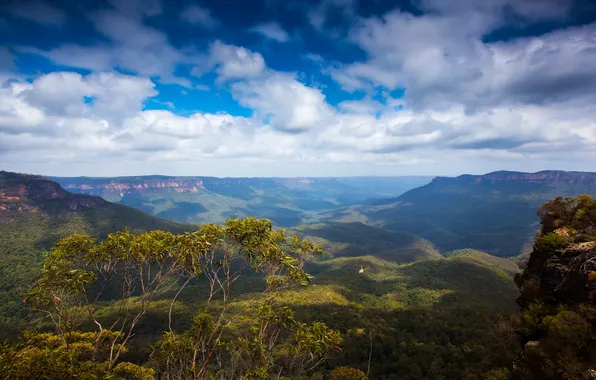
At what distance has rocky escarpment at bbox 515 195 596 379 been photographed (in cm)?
1723

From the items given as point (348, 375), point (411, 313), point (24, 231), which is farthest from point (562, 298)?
point (24, 231)

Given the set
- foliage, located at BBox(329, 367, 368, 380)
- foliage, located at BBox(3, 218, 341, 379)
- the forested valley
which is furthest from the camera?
foliage, located at BBox(329, 367, 368, 380)

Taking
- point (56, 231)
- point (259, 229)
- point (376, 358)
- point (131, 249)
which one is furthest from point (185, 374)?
point (56, 231)

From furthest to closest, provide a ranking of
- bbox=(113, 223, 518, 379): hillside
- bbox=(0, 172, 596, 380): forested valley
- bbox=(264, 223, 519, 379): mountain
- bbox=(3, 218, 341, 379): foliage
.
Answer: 1. bbox=(113, 223, 518, 379): hillside
2. bbox=(264, 223, 519, 379): mountain
3. bbox=(0, 172, 596, 380): forested valley
4. bbox=(3, 218, 341, 379): foliage

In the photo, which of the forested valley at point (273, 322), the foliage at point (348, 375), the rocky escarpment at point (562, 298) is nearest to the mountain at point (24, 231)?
the forested valley at point (273, 322)

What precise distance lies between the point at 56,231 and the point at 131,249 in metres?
205

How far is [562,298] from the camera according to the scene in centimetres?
2227

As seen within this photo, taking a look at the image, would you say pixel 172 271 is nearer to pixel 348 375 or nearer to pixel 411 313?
pixel 348 375

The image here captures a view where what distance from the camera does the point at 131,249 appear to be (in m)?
15.2

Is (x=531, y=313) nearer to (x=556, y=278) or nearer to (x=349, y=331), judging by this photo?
(x=556, y=278)

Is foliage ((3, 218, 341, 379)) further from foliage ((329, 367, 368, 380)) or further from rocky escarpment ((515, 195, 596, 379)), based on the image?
rocky escarpment ((515, 195, 596, 379))

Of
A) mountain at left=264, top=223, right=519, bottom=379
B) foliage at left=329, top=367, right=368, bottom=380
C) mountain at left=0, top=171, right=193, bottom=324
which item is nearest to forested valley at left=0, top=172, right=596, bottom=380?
foliage at left=329, top=367, right=368, bottom=380

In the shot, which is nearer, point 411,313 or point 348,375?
point 348,375

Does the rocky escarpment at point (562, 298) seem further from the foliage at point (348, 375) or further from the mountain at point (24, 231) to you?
the mountain at point (24, 231)
